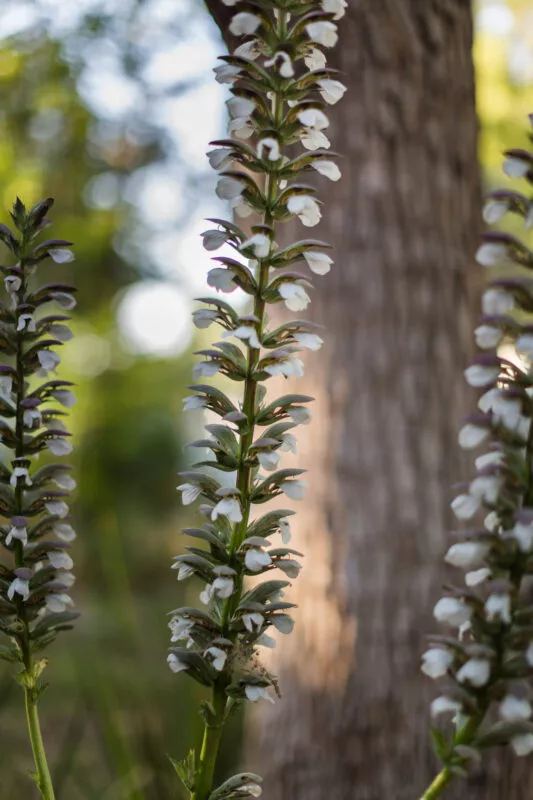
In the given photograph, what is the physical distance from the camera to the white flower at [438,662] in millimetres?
573

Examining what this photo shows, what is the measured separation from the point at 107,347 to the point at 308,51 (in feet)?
25.4

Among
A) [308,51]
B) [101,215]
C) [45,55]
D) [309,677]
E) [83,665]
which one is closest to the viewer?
[308,51]

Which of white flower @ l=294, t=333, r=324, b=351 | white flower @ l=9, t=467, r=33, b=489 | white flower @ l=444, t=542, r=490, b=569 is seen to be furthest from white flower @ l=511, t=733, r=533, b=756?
white flower @ l=9, t=467, r=33, b=489

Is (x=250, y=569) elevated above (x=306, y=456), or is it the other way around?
(x=306, y=456)

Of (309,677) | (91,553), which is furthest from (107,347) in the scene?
(309,677)

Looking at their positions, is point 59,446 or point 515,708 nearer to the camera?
point 515,708

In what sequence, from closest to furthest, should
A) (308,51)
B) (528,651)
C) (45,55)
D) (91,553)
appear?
(528,651), (308,51), (45,55), (91,553)

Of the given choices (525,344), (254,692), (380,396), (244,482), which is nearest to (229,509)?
(244,482)

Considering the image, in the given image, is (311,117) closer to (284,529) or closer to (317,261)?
(317,261)

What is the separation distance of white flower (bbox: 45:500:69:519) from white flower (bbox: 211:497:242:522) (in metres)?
0.17

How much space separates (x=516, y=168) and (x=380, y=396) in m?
1.31

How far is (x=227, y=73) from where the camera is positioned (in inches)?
25.5

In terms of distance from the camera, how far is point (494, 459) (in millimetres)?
585

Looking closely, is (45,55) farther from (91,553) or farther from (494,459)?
(91,553)
